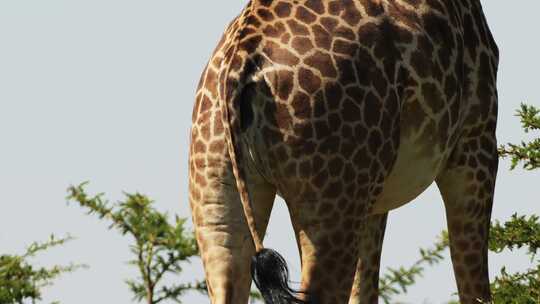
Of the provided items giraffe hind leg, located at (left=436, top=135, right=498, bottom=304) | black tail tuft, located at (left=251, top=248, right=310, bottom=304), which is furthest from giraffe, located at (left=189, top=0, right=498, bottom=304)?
giraffe hind leg, located at (left=436, top=135, right=498, bottom=304)

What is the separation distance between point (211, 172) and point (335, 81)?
103 centimetres

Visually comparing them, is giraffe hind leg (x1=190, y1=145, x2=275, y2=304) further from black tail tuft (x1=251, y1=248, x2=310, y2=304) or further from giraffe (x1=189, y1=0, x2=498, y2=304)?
black tail tuft (x1=251, y1=248, x2=310, y2=304)

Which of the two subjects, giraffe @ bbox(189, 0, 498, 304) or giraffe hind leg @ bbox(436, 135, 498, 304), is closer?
giraffe @ bbox(189, 0, 498, 304)

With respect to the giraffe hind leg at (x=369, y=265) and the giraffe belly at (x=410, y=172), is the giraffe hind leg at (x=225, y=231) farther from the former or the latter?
the giraffe hind leg at (x=369, y=265)

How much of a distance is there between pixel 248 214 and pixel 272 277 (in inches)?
16.8

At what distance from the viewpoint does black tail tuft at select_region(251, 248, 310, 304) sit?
10.2m

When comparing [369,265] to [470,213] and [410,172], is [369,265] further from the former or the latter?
[410,172]

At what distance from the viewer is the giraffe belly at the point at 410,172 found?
1101 cm

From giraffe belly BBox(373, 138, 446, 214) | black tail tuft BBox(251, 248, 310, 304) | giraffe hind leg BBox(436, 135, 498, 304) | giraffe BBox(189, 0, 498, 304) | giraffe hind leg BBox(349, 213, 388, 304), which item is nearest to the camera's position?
black tail tuft BBox(251, 248, 310, 304)

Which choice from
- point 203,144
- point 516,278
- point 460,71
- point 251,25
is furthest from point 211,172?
point 516,278

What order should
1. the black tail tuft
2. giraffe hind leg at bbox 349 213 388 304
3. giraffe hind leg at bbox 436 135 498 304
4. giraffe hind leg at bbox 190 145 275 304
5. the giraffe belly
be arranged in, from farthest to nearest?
giraffe hind leg at bbox 349 213 388 304 < giraffe hind leg at bbox 436 135 498 304 < the giraffe belly < giraffe hind leg at bbox 190 145 275 304 < the black tail tuft

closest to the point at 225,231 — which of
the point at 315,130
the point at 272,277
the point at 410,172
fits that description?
the point at 272,277

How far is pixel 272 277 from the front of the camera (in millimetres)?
10258

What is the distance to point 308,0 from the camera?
1084 cm
